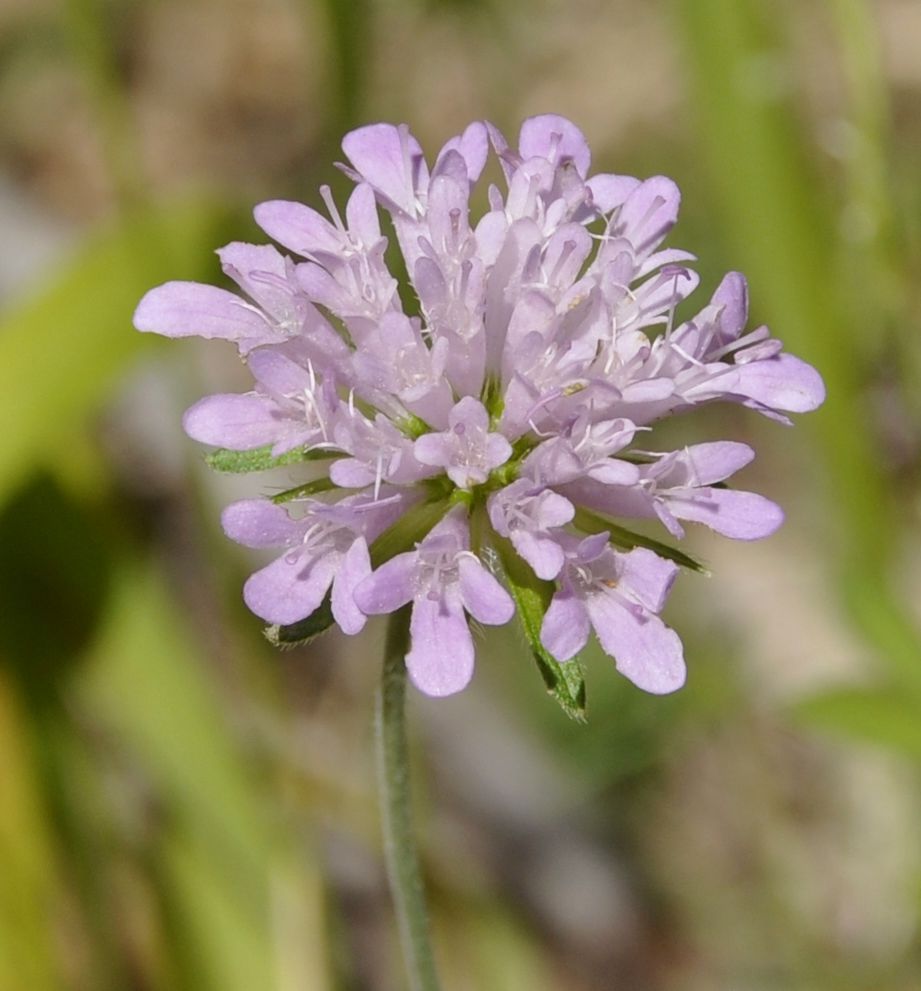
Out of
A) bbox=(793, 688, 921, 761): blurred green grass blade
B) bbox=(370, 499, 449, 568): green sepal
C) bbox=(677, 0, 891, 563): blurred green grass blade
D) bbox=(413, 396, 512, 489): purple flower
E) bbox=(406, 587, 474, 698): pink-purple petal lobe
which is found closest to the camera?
bbox=(406, 587, 474, 698): pink-purple petal lobe

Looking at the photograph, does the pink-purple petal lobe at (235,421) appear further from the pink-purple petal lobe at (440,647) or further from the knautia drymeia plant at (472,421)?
the pink-purple petal lobe at (440,647)

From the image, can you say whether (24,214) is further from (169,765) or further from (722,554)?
(722,554)

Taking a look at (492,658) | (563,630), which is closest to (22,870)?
(492,658)

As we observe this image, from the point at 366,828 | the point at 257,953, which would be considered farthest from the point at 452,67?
the point at 257,953

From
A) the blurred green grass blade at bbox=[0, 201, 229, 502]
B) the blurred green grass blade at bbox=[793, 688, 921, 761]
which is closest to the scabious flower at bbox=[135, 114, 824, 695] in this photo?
the blurred green grass blade at bbox=[793, 688, 921, 761]

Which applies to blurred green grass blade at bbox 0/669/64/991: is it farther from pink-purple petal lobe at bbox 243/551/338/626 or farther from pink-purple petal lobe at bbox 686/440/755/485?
pink-purple petal lobe at bbox 686/440/755/485

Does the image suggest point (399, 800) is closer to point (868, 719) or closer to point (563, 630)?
point (563, 630)
